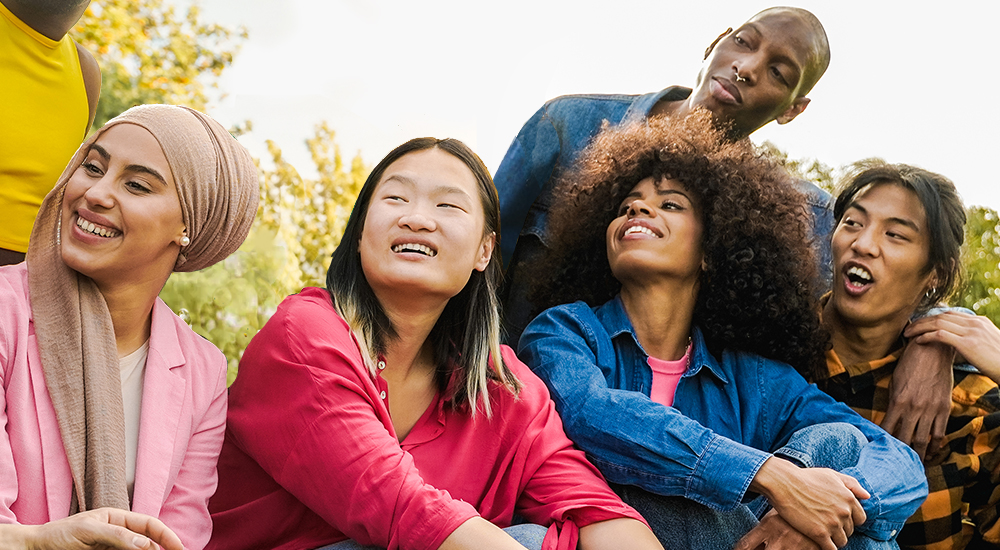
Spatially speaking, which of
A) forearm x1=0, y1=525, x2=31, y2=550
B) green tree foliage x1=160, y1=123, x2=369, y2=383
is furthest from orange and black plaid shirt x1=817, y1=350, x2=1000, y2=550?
green tree foliage x1=160, y1=123, x2=369, y2=383

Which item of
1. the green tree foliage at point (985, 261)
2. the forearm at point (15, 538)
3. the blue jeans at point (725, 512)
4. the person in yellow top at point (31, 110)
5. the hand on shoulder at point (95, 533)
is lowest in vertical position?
the forearm at point (15, 538)

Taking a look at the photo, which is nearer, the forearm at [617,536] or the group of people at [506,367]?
the group of people at [506,367]

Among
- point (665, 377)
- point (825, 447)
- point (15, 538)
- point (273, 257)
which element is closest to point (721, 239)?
point (665, 377)

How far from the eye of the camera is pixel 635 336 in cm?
324

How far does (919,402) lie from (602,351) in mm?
1265

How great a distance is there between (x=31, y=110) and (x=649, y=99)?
8.98 ft

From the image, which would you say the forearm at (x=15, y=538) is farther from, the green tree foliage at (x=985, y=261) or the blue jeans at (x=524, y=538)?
the green tree foliage at (x=985, y=261)

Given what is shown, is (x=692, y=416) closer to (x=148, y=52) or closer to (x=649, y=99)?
(x=649, y=99)

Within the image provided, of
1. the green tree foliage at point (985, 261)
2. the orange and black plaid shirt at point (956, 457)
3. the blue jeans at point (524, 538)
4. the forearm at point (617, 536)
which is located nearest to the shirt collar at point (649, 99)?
the orange and black plaid shirt at point (956, 457)

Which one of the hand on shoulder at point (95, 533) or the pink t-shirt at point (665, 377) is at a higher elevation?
the pink t-shirt at point (665, 377)

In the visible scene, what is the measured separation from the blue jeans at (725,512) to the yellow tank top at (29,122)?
2208 mm

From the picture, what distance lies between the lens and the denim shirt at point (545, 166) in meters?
4.19

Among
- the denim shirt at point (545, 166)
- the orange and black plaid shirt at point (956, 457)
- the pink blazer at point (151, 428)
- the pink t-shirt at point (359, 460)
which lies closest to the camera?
the pink blazer at point (151, 428)

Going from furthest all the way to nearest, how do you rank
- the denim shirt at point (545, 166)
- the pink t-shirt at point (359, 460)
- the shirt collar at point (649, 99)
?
the shirt collar at point (649, 99) < the denim shirt at point (545, 166) < the pink t-shirt at point (359, 460)
